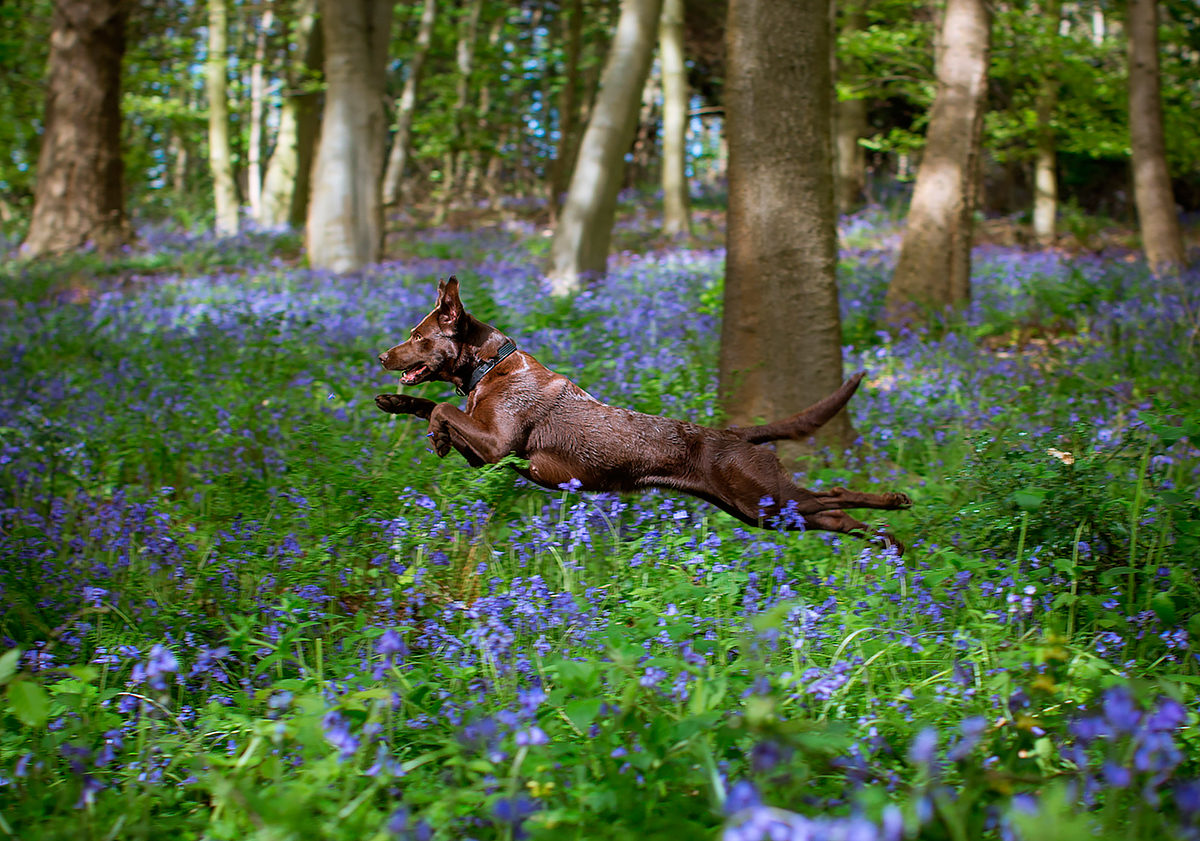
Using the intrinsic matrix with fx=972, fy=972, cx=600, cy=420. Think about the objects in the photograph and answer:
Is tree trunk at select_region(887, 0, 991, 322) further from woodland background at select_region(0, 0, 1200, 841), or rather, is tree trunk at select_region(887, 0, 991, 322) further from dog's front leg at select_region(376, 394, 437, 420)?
dog's front leg at select_region(376, 394, 437, 420)

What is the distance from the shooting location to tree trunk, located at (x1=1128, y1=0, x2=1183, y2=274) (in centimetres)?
1215

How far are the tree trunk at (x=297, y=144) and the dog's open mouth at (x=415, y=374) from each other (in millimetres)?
18030

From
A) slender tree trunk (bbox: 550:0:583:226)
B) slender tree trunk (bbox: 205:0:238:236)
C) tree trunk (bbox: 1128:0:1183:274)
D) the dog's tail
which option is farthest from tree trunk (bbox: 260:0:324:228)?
the dog's tail

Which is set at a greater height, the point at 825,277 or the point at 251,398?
the point at 825,277

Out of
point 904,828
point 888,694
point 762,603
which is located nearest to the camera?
point 904,828

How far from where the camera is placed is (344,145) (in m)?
13.7

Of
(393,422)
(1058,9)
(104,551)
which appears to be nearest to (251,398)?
(393,422)

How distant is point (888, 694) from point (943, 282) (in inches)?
321

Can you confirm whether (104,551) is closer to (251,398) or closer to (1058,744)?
(251,398)

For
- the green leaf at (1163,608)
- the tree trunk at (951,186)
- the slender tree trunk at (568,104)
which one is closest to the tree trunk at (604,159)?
the tree trunk at (951,186)

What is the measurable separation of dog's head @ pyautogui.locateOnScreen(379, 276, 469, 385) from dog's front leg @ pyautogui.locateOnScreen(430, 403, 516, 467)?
6.9 inches

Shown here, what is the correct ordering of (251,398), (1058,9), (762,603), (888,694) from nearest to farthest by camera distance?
1. (888,694)
2. (762,603)
3. (251,398)
4. (1058,9)

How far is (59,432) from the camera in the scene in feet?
21.4

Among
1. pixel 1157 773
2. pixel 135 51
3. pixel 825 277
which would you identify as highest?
pixel 135 51
